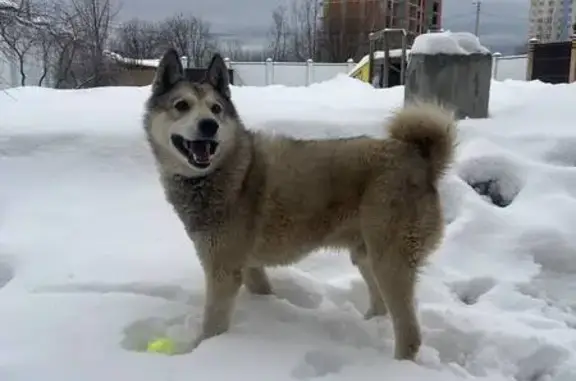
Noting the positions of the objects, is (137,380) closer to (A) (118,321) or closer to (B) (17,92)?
(A) (118,321)

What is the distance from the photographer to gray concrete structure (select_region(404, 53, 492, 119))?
8016mm

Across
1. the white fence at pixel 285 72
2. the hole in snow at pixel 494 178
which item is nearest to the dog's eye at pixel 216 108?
the hole in snow at pixel 494 178

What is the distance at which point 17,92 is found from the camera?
29.8ft

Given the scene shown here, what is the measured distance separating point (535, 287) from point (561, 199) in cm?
137

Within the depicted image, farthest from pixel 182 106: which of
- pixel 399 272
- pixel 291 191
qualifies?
pixel 399 272

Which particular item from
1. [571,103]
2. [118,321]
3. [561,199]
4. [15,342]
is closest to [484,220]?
[561,199]

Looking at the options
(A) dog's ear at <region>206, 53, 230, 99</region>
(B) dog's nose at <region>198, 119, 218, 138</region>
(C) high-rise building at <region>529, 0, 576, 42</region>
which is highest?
(C) high-rise building at <region>529, 0, 576, 42</region>

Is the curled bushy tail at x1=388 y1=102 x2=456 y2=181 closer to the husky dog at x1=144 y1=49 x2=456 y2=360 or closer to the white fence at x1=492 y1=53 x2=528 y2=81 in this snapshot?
the husky dog at x1=144 y1=49 x2=456 y2=360

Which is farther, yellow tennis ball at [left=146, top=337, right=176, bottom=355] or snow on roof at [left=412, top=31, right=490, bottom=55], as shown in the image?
snow on roof at [left=412, top=31, right=490, bottom=55]

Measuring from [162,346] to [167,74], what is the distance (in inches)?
58.9


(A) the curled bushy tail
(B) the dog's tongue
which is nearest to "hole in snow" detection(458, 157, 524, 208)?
(A) the curled bushy tail

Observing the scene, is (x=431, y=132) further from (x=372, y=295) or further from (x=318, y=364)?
(x=318, y=364)

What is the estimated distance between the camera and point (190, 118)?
317cm

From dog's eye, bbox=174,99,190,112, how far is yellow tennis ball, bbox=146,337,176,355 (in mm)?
1250
